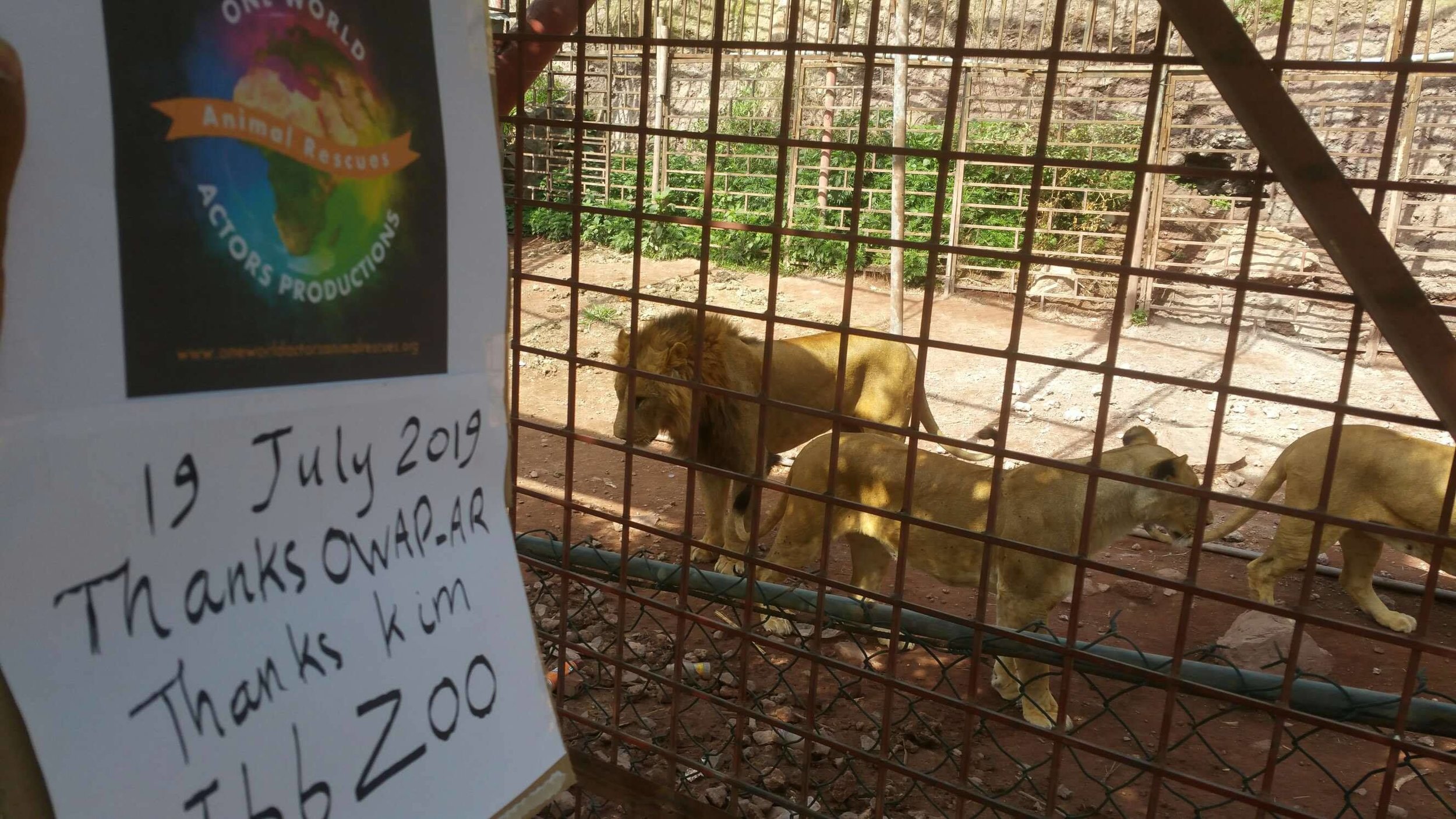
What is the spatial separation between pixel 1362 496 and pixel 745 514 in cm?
361

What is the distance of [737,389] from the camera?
236 inches

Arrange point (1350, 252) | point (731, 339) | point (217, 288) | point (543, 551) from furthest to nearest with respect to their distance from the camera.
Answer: point (731, 339)
point (543, 551)
point (1350, 252)
point (217, 288)

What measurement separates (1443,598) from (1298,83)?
9.21 metres

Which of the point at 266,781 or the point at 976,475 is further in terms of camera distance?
the point at 976,475

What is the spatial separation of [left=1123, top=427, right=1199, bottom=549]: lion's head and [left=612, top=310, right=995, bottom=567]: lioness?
59.9 inches

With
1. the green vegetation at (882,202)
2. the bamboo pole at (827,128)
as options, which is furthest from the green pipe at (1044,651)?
the green vegetation at (882,202)

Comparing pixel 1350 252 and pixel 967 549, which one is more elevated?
pixel 1350 252

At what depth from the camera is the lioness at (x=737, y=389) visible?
5.61 metres

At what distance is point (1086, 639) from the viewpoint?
5.40m

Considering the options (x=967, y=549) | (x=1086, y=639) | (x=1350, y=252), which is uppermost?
(x=1350, y=252)

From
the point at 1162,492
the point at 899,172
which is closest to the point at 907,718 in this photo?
the point at 1162,492

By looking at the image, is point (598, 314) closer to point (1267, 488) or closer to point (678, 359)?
point (678, 359)

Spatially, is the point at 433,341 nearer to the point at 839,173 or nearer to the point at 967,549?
the point at 967,549

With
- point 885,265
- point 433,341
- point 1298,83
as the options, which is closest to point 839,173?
Answer: point 885,265
